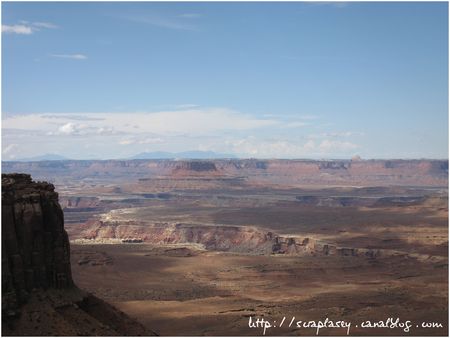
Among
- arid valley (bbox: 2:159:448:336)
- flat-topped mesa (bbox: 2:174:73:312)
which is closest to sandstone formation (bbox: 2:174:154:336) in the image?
flat-topped mesa (bbox: 2:174:73:312)

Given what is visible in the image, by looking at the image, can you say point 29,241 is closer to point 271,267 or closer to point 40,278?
point 40,278

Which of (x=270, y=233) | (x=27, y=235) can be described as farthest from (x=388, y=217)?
(x=27, y=235)

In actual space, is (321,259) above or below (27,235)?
below

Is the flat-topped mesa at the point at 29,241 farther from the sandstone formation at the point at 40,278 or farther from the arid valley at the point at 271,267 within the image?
the arid valley at the point at 271,267

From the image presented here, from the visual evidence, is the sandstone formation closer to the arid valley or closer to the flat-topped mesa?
the flat-topped mesa

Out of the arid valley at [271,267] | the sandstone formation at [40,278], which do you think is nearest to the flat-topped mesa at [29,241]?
the sandstone formation at [40,278]

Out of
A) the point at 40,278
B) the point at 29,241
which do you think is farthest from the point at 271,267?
the point at 29,241

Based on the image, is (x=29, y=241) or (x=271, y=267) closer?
(x=29, y=241)

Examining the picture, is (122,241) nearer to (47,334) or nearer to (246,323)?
(246,323)

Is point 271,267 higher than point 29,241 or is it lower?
lower
